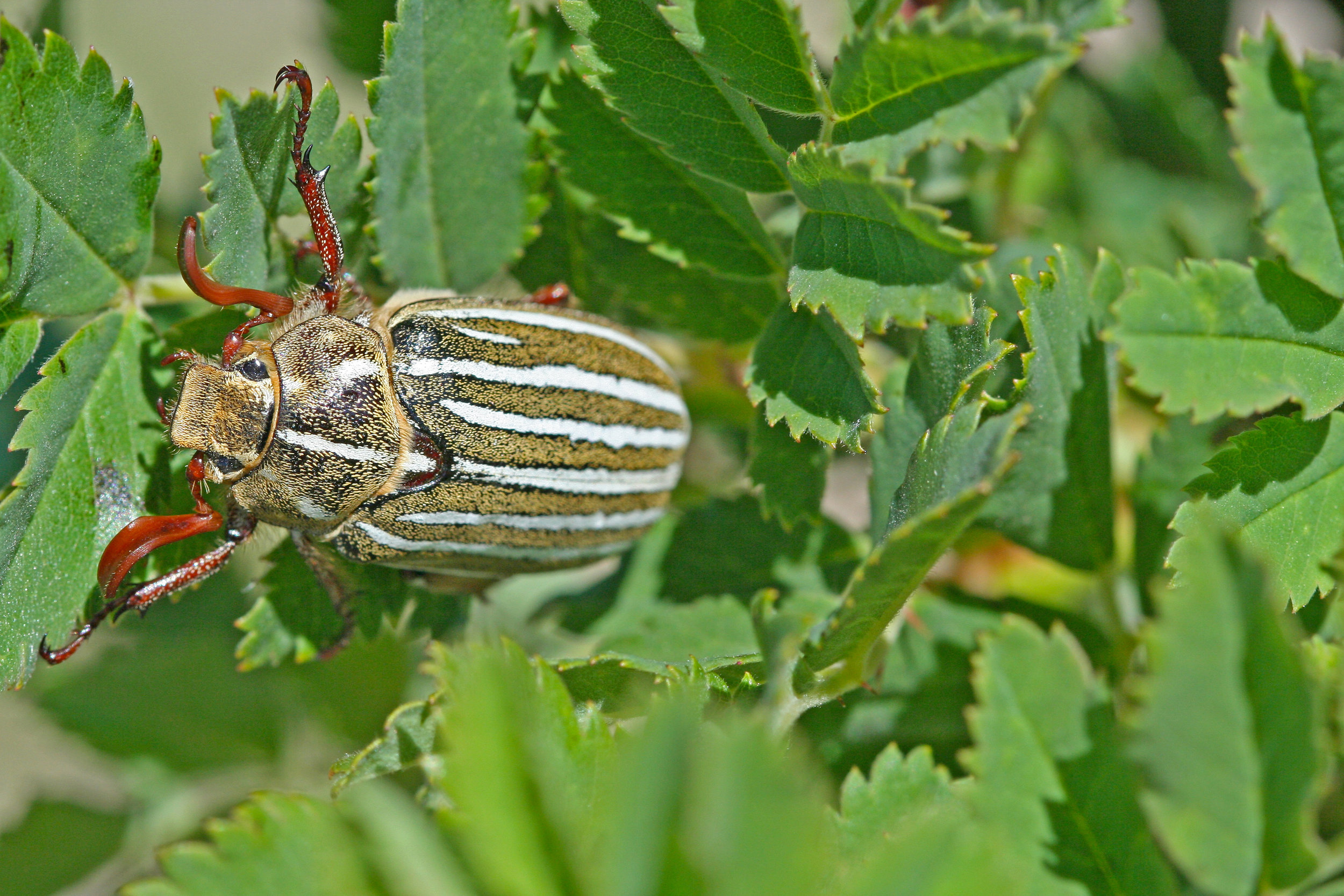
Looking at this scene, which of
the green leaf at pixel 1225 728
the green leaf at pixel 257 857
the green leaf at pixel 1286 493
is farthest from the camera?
the green leaf at pixel 1286 493

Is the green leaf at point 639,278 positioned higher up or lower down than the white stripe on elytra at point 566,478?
higher up

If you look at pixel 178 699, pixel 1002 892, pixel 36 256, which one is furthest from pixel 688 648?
pixel 178 699

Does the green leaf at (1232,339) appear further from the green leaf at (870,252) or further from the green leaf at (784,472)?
the green leaf at (784,472)

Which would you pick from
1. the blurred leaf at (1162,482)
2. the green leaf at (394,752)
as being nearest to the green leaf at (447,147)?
the green leaf at (394,752)

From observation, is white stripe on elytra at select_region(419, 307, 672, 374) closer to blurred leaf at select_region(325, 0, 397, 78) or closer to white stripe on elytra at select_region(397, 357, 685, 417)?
white stripe on elytra at select_region(397, 357, 685, 417)

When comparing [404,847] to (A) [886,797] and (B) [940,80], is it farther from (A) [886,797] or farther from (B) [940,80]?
(B) [940,80]

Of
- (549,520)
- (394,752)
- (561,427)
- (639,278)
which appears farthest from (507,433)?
(394,752)

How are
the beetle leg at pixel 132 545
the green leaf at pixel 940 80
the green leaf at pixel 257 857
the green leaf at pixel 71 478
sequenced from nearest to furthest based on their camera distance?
1. the green leaf at pixel 257 857
2. the green leaf at pixel 940 80
3. the green leaf at pixel 71 478
4. the beetle leg at pixel 132 545
